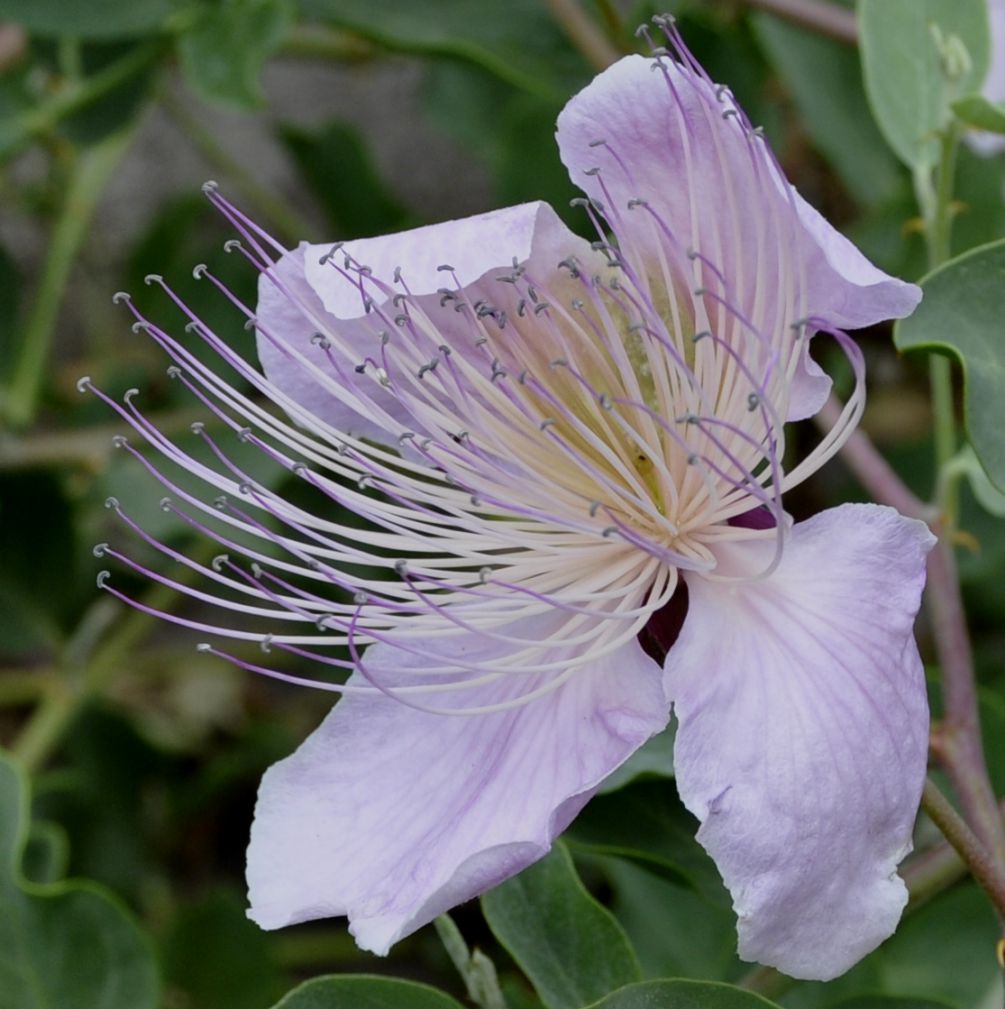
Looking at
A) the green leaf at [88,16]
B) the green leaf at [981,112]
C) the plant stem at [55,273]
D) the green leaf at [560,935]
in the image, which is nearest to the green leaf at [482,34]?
the green leaf at [88,16]

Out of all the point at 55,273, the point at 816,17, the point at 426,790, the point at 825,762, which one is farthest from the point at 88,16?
the point at 825,762

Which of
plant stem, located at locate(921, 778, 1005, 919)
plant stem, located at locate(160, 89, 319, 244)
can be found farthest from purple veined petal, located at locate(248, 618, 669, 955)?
plant stem, located at locate(160, 89, 319, 244)

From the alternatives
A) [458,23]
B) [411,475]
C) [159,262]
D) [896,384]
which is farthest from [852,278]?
[896,384]

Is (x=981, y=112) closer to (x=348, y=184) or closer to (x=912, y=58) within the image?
(x=912, y=58)

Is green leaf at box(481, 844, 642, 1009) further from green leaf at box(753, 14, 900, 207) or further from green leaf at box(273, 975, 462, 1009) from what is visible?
green leaf at box(753, 14, 900, 207)

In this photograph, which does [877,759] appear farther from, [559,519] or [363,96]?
[363,96]

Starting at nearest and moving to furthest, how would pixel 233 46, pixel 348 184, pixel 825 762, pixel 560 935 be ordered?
pixel 825 762
pixel 560 935
pixel 233 46
pixel 348 184

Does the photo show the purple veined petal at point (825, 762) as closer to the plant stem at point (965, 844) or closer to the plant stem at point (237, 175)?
the plant stem at point (965, 844)
